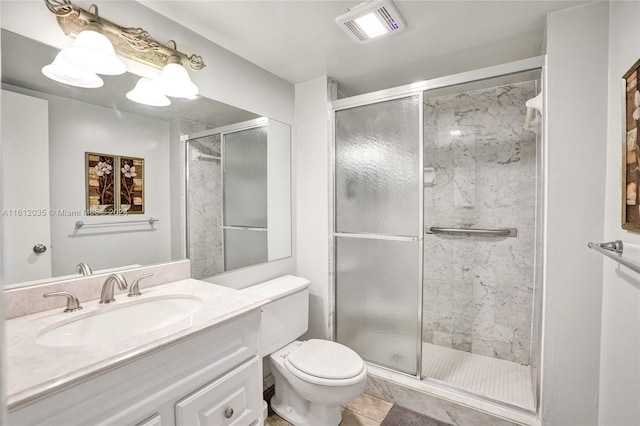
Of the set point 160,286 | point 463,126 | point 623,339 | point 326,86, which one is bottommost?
point 623,339

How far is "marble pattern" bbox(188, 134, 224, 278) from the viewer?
1.79 meters

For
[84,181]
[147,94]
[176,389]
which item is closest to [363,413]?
[176,389]

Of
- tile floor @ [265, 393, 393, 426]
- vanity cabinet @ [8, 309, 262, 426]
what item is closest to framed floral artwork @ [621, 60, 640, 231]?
vanity cabinet @ [8, 309, 262, 426]

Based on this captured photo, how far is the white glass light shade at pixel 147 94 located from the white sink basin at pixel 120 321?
96 cm

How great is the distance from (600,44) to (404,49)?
958 millimetres

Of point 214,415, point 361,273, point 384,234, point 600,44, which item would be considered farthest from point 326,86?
point 214,415

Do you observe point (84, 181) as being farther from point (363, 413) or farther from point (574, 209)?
point (574, 209)

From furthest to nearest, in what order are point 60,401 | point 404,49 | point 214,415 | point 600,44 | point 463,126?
point 463,126
point 404,49
point 600,44
point 214,415
point 60,401

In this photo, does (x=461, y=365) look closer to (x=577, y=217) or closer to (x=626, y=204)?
(x=577, y=217)

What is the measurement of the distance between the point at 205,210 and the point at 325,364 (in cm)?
112

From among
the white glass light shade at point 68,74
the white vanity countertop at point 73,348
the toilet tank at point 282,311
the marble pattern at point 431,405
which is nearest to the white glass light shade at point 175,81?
the white glass light shade at point 68,74

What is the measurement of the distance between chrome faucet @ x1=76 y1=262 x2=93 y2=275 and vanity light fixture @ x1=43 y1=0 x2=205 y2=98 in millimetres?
824

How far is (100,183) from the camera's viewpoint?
1.43 metres

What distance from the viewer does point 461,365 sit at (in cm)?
242
